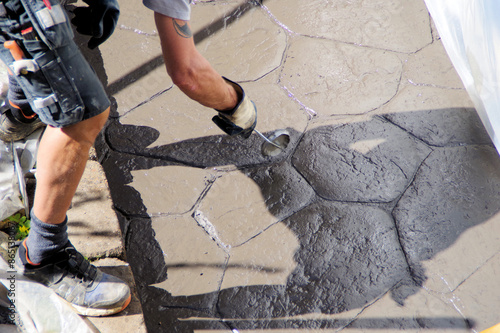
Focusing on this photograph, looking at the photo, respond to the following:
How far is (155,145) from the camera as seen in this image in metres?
3.40

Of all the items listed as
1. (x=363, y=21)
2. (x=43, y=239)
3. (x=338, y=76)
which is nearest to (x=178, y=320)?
(x=43, y=239)

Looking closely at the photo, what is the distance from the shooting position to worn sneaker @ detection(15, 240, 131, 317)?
2.31 meters

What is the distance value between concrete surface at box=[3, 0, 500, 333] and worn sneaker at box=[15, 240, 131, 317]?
36cm

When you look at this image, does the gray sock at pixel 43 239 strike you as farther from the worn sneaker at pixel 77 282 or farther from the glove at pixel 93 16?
the glove at pixel 93 16

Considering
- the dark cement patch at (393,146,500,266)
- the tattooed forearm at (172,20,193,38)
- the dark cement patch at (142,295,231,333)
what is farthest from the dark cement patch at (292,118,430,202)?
the tattooed forearm at (172,20,193,38)

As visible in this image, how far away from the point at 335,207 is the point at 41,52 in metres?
2.16

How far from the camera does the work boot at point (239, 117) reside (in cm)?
273

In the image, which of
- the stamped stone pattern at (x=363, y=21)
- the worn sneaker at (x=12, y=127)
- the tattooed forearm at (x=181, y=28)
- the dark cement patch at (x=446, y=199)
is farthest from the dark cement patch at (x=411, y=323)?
the worn sneaker at (x=12, y=127)

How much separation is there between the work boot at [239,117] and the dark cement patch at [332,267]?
76 centimetres

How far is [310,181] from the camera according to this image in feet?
10.6

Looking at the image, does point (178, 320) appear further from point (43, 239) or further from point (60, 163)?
point (60, 163)

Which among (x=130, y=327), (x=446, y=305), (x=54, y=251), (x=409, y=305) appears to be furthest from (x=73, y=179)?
(x=446, y=305)

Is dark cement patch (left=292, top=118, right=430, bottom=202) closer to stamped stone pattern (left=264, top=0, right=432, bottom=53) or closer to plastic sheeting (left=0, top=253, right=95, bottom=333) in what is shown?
stamped stone pattern (left=264, top=0, right=432, bottom=53)

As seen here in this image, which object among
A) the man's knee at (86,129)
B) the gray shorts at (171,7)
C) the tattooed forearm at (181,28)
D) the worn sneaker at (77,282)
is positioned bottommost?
the worn sneaker at (77,282)
